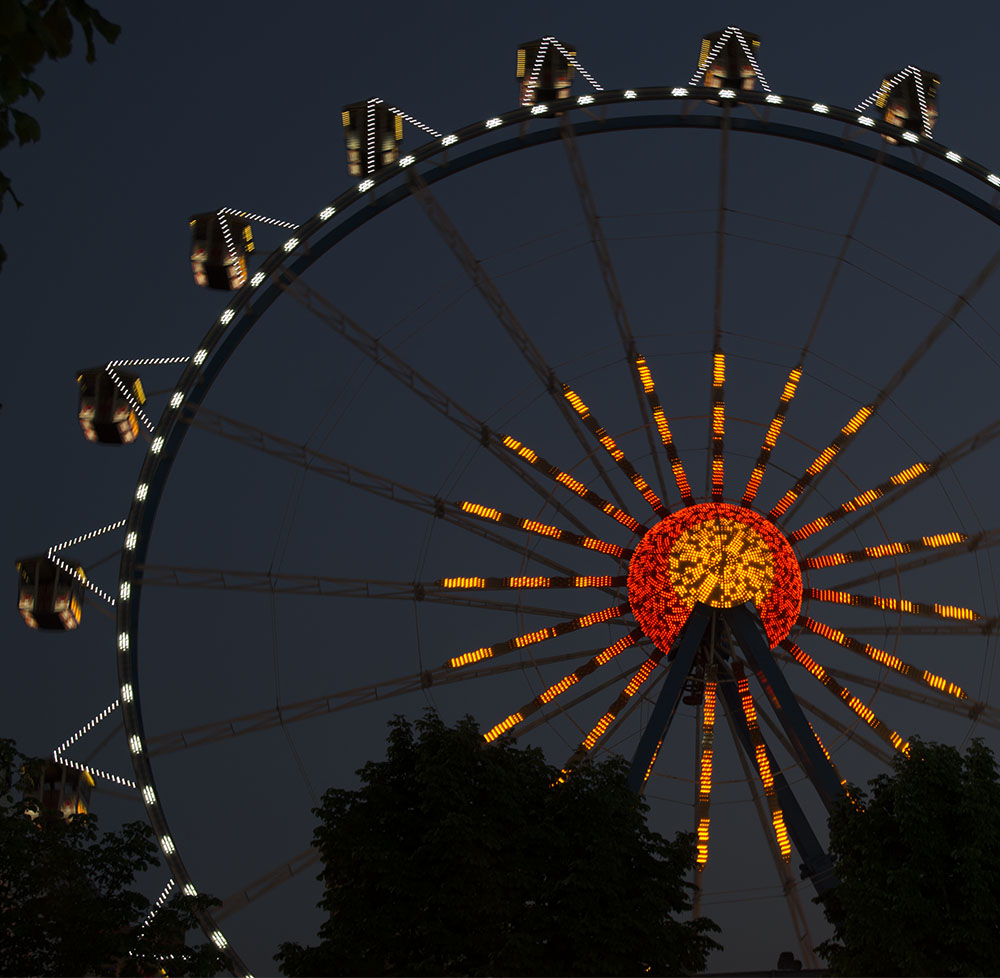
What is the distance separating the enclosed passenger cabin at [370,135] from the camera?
2547cm

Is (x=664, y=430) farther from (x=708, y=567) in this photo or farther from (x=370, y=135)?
(x=370, y=135)

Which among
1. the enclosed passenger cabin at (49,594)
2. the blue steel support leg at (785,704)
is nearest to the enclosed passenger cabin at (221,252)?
the enclosed passenger cabin at (49,594)

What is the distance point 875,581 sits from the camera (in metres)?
26.7

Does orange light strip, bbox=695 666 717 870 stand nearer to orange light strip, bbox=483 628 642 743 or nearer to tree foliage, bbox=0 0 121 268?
orange light strip, bbox=483 628 642 743

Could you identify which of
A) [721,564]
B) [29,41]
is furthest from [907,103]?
[29,41]

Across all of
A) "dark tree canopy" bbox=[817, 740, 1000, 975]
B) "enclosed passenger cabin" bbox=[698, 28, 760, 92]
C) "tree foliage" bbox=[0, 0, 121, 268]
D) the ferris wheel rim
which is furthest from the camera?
"enclosed passenger cabin" bbox=[698, 28, 760, 92]

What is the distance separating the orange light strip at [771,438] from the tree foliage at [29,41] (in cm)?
1958

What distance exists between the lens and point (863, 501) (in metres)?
Result: 26.2

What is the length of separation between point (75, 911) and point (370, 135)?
1353cm

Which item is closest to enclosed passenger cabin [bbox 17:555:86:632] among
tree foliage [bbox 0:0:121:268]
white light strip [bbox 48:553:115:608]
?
white light strip [bbox 48:553:115:608]

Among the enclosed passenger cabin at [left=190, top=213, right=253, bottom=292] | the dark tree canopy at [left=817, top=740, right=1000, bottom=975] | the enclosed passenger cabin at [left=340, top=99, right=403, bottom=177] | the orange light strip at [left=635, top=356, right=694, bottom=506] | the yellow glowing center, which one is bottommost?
the dark tree canopy at [left=817, top=740, right=1000, bottom=975]

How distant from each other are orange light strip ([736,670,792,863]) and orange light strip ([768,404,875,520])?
119 inches

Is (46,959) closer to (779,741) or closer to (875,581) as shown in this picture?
(779,741)

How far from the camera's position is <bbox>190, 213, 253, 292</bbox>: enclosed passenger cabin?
2461cm
